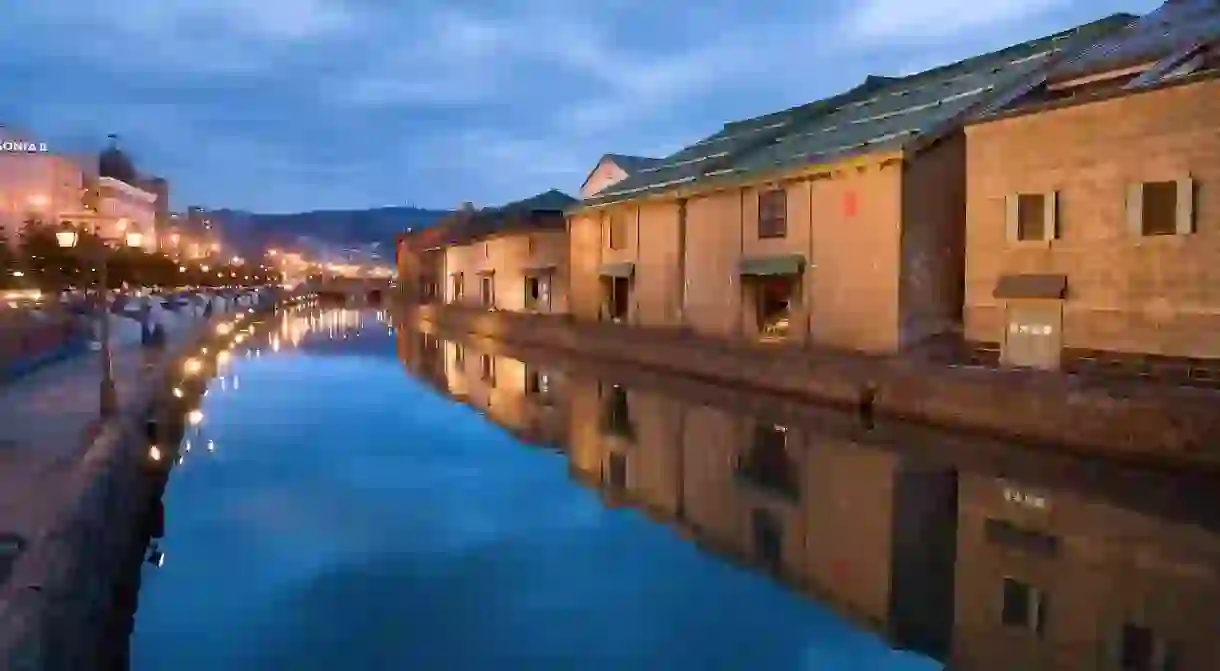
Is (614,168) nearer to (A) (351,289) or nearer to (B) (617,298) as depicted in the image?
(B) (617,298)

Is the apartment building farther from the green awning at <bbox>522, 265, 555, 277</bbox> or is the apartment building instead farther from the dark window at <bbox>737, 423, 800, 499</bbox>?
the green awning at <bbox>522, 265, 555, 277</bbox>

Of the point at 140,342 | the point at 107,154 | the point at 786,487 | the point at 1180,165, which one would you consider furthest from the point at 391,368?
the point at 107,154

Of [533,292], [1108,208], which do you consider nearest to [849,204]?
[1108,208]

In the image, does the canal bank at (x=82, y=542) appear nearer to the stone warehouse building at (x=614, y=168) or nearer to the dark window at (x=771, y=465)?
the dark window at (x=771, y=465)

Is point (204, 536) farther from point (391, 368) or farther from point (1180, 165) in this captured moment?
point (391, 368)

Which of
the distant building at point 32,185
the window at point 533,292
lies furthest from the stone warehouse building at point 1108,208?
the distant building at point 32,185

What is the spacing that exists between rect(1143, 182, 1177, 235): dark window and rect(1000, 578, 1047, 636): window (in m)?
7.86

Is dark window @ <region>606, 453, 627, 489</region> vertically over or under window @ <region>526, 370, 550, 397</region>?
under

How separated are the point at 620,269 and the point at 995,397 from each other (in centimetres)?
1646

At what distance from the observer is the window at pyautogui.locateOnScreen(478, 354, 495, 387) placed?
86.9 feet

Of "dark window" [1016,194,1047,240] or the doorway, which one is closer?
"dark window" [1016,194,1047,240]

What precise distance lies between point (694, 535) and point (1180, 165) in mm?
9073

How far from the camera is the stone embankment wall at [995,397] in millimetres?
11898

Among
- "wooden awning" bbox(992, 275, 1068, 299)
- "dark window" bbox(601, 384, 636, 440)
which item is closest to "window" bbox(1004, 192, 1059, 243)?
"wooden awning" bbox(992, 275, 1068, 299)
